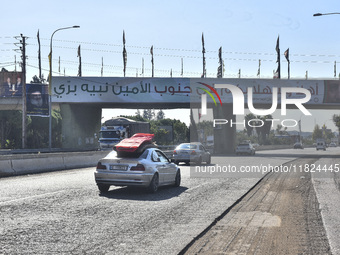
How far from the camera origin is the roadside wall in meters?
20.0

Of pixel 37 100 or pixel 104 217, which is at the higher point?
pixel 37 100

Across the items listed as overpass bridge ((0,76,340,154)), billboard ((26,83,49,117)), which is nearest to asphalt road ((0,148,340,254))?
billboard ((26,83,49,117))

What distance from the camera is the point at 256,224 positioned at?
8.94 m

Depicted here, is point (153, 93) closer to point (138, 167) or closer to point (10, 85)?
point (10, 85)

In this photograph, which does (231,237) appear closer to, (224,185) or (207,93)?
(224,185)

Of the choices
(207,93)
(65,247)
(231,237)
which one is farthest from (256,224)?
(207,93)

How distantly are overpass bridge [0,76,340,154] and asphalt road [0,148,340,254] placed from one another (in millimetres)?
43538

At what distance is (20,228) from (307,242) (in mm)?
4656

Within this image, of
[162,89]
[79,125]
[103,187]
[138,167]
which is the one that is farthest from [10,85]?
[138,167]

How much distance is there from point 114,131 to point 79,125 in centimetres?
1635

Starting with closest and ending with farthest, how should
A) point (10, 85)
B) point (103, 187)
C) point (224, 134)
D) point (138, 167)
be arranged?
point (138, 167) → point (103, 187) → point (10, 85) → point (224, 134)

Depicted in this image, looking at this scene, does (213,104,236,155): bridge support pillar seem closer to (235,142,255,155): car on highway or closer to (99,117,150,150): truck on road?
(235,142,255,155): car on highway

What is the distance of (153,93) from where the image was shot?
2317 inches

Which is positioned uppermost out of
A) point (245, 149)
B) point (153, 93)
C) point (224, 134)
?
point (153, 93)
